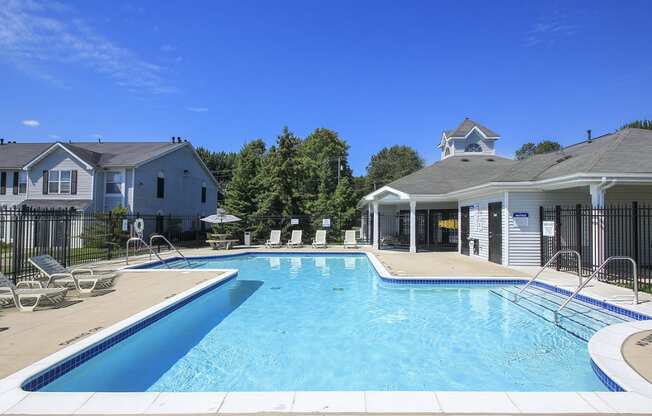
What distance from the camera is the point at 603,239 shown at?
10609mm

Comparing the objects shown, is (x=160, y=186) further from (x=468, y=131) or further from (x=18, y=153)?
(x=468, y=131)

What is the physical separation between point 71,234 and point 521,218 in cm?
1821

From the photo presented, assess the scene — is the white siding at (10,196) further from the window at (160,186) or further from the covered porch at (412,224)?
the covered porch at (412,224)

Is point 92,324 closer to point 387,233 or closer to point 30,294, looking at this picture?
point 30,294

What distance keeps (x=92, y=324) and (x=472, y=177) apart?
1992 cm

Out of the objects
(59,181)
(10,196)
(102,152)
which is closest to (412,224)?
(59,181)

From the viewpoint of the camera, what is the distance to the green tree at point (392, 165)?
52.5 metres

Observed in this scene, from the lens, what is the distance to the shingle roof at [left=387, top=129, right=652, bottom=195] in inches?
440

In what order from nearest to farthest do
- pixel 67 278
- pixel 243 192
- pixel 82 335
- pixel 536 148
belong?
→ 1. pixel 82 335
2. pixel 67 278
3. pixel 243 192
4. pixel 536 148

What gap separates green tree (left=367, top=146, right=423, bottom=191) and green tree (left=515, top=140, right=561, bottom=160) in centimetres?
1535

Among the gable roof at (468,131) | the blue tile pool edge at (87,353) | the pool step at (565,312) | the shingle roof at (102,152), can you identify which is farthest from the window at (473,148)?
the blue tile pool edge at (87,353)

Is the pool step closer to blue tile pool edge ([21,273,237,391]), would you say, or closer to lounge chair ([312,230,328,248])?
blue tile pool edge ([21,273,237,391])

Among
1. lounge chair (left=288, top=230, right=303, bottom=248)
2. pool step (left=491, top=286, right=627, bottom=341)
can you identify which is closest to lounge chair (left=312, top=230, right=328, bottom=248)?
lounge chair (left=288, top=230, right=303, bottom=248)

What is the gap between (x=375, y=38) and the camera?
58.9 feet
